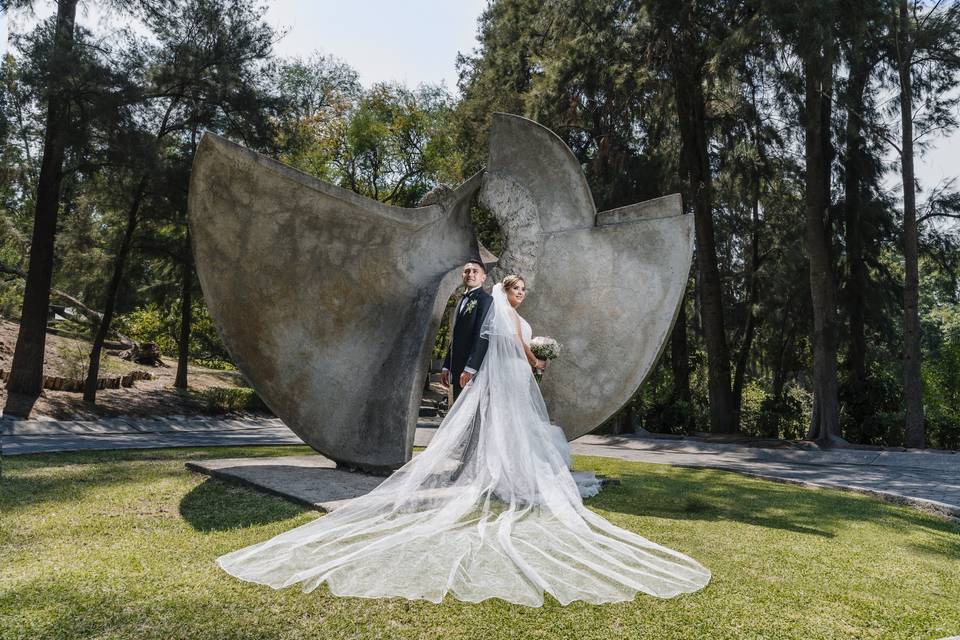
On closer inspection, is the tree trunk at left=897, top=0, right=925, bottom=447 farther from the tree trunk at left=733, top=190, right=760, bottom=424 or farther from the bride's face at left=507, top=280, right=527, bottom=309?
the bride's face at left=507, top=280, right=527, bottom=309

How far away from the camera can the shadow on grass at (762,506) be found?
21.0ft

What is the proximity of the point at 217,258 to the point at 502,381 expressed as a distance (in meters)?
3.20

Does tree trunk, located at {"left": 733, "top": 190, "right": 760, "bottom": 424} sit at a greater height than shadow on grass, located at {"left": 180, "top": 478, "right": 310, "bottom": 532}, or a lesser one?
greater

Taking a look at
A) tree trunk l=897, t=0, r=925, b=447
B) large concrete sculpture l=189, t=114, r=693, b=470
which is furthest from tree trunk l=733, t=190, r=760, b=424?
large concrete sculpture l=189, t=114, r=693, b=470

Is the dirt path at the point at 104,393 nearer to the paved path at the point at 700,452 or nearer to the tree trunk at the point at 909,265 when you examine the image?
the paved path at the point at 700,452

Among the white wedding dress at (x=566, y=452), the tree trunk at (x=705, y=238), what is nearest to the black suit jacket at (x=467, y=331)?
the white wedding dress at (x=566, y=452)

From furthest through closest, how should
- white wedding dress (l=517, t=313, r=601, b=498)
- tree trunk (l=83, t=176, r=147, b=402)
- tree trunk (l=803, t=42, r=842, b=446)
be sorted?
tree trunk (l=83, t=176, r=147, b=402) → tree trunk (l=803, t=42, r=842, b=446) → white wedding dress (l=517, t=313, r=601, b=498)

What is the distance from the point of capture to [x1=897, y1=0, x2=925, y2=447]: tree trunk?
14750 millimetres

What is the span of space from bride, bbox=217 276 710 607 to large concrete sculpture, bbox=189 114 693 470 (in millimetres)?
1545

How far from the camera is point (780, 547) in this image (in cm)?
527

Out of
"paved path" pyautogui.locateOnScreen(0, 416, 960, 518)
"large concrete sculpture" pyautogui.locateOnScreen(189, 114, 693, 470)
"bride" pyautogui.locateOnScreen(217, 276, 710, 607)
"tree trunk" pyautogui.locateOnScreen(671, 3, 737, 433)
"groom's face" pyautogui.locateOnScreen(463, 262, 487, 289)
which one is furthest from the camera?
"tree trunk" pyautogui.locateOnScreen(671, 3, 737, 433)

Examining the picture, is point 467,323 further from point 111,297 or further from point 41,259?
point 111,297

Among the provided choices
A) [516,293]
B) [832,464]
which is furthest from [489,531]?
[832,464]

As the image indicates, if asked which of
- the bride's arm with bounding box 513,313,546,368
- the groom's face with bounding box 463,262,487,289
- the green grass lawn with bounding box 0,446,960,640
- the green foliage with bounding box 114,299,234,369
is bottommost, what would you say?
the green grass lawn with bounding box 0,446,960,640
